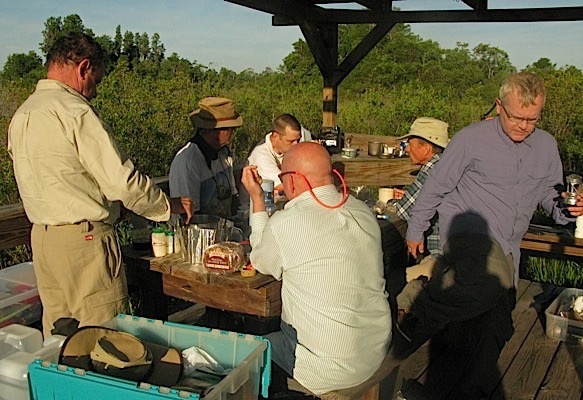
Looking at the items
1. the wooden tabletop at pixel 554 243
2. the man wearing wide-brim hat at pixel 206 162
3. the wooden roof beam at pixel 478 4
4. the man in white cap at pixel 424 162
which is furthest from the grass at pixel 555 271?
the man wearing wide-brim hat at pixel 206 162

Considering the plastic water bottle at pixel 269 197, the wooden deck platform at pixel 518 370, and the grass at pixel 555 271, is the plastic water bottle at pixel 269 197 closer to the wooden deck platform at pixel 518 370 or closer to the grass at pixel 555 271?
the wooden deck platform at pixel 518 370

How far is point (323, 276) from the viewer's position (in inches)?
89.0

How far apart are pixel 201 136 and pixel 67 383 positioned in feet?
8.20

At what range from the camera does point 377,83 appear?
19.8 meters

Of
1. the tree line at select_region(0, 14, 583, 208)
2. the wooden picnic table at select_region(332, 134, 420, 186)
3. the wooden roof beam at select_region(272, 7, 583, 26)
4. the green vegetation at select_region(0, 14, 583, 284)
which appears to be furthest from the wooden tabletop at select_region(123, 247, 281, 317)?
the wooden roof beam at select_region(272, 7, 583, 26)

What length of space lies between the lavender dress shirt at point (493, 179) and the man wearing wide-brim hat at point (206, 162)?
1.51 meters

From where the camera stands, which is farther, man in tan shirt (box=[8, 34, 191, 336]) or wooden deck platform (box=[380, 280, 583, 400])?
wooden deck platform (box=[380, 280, 583, 400])

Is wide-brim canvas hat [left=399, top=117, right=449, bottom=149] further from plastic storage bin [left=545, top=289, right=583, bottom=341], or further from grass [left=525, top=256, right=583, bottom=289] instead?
grass [left=525, top=256, right=583, bottom=289]

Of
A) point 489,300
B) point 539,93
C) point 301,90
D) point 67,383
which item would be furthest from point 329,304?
point 301,90

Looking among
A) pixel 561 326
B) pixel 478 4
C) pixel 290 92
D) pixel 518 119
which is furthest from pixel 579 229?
pixel 290 92

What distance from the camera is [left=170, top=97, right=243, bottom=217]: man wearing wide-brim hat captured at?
12.8 ft

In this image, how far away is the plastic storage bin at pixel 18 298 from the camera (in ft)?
9.44

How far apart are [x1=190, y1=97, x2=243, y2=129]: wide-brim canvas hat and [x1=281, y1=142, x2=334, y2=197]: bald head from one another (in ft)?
5.64

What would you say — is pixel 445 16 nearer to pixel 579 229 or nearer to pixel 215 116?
pixel 579 229
